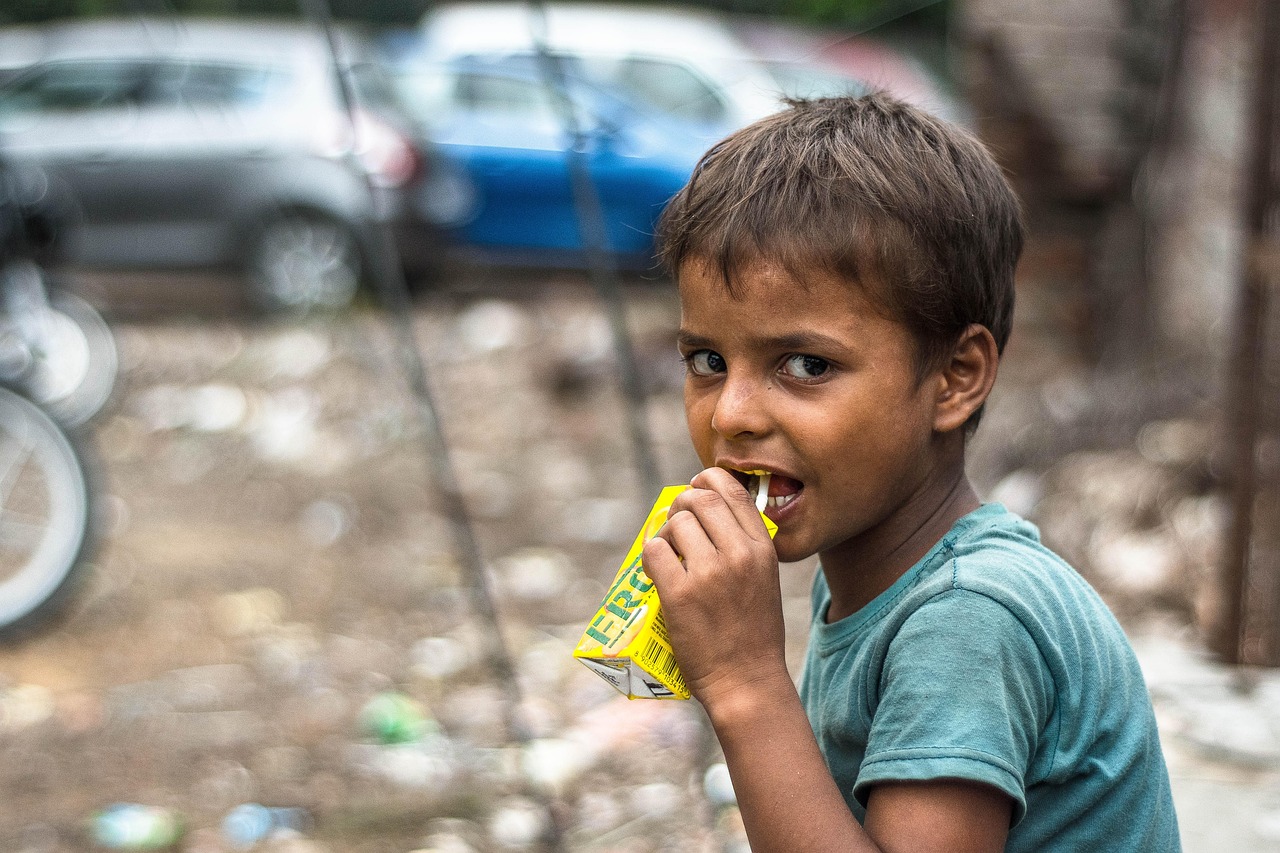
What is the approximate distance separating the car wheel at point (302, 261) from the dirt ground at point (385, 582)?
0.37 m

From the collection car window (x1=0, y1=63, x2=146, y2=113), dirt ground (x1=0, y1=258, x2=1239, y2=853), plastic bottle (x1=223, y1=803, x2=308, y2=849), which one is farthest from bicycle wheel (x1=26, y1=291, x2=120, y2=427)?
plastic bottle (x1=223, y1=803, x2=308, y2=849)

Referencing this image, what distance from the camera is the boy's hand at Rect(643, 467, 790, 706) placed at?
1204 millimetres

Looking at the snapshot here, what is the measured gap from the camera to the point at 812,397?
1292 millimetres

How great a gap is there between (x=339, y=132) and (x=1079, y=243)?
4.39 metres

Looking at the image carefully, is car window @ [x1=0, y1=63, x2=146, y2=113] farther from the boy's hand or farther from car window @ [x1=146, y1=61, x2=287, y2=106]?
the boy's hand

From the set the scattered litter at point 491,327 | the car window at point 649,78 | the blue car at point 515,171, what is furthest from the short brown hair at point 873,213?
the car window at point 649,78

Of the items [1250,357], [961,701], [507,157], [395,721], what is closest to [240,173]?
[507,157]

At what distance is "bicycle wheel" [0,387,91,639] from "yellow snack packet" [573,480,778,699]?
2.99 m

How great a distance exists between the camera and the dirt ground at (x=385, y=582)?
114 inches

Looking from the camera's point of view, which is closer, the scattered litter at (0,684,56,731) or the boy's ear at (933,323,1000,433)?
the boy's ear at (933,323,1000,433)

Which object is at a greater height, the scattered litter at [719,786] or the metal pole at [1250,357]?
the metal pole at [1250,357]

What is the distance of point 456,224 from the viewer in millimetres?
8164

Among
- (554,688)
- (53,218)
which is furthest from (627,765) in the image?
(53,218)

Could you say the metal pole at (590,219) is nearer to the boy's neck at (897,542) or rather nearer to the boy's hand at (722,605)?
the boy's neck at (897,542)
